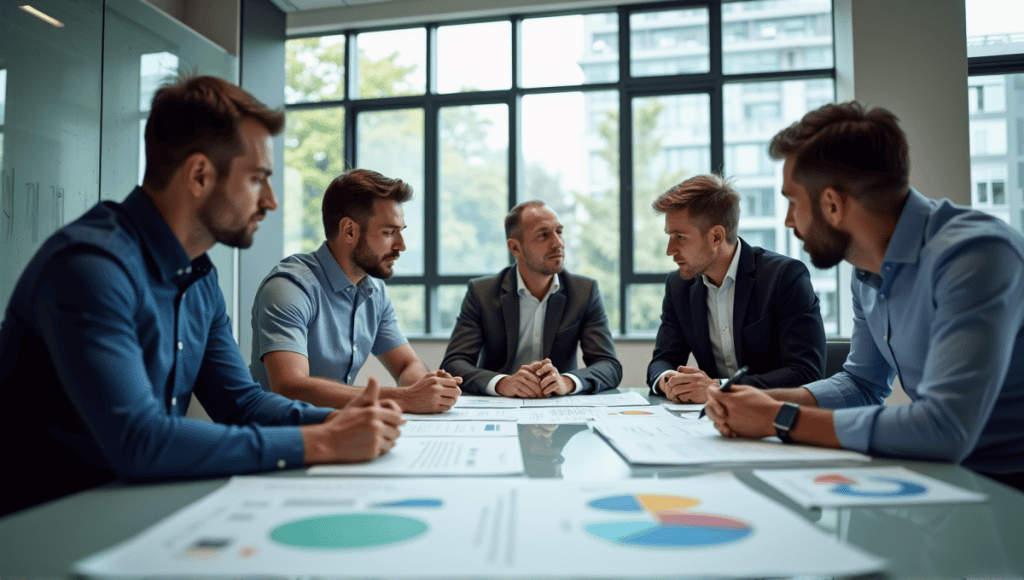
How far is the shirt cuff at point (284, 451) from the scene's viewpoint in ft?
3.34

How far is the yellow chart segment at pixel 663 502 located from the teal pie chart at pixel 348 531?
0.29 m

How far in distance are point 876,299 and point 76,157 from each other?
3.95 m

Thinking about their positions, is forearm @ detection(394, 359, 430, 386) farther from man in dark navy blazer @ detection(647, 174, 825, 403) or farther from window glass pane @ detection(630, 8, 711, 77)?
window glass pane @ detection(630, 8, 711, 77)

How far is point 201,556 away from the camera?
657 millimetres

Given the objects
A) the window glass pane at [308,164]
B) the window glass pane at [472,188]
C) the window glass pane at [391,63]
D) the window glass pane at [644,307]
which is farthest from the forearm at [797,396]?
the window glass pane at [308,164]

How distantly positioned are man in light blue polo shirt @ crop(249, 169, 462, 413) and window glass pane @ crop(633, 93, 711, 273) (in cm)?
309

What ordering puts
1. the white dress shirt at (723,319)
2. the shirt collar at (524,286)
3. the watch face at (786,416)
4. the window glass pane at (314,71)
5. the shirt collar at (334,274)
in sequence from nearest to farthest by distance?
the watch face at (786,416)
the shirt collar at (334,274)
the white dress shirt at (723,319)
the shirt collar at (524,286)
the window glass pane at (314,71)

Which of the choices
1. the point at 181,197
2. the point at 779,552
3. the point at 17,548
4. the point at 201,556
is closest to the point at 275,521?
the point at 201,556

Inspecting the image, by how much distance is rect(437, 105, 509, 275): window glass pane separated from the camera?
549 cm

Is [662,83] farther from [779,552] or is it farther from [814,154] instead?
[779,552]

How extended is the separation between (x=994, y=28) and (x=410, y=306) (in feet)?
16.2

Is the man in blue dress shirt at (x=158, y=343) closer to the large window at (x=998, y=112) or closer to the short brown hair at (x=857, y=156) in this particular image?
the short brown hair at (x=857, y=156)

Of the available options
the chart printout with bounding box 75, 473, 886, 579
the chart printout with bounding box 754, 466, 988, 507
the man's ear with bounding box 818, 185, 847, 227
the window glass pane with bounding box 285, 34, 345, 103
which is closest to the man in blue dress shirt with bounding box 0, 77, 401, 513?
the chart printout with bounding box 75, 473, 886, 579

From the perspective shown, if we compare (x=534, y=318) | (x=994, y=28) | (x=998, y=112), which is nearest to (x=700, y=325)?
(x=534, y=318)
